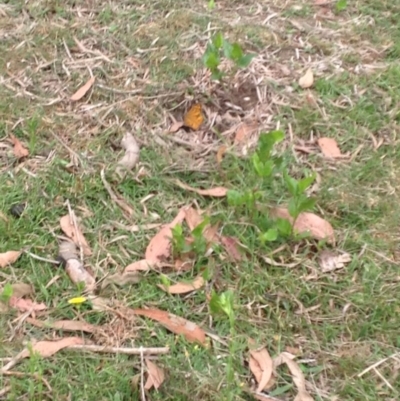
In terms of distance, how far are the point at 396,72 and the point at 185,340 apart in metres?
1.56

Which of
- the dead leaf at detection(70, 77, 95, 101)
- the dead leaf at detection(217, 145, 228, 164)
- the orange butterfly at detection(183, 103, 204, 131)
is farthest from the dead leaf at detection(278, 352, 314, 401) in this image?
the dead leaf at detection(70, 77, 95, 101)

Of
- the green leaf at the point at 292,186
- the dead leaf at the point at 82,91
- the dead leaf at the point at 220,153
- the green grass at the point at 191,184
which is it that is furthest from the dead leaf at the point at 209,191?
the dead leaf at the point at 82,91

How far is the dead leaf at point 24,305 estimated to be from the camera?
82.0 inches

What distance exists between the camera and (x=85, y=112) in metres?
2.73

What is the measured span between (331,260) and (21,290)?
0.94 m

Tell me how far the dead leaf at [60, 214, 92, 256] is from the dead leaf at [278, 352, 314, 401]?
0.69 m

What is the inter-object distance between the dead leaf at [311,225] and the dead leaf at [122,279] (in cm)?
50

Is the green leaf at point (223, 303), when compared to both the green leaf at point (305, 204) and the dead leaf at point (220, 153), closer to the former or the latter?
the green leaf at point (305, 204)

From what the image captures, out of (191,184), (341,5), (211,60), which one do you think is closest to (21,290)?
(191,184)

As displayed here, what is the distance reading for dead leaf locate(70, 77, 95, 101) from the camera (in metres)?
2.79

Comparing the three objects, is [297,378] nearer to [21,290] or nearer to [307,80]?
[21,290]

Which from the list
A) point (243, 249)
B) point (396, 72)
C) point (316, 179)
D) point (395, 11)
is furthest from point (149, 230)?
point (395, 11)

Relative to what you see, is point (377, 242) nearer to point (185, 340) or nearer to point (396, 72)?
point (185, 340)

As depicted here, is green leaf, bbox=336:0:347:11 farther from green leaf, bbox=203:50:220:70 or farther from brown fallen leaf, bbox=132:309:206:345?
brown fallen leaf, bbox=132:309:206:345
